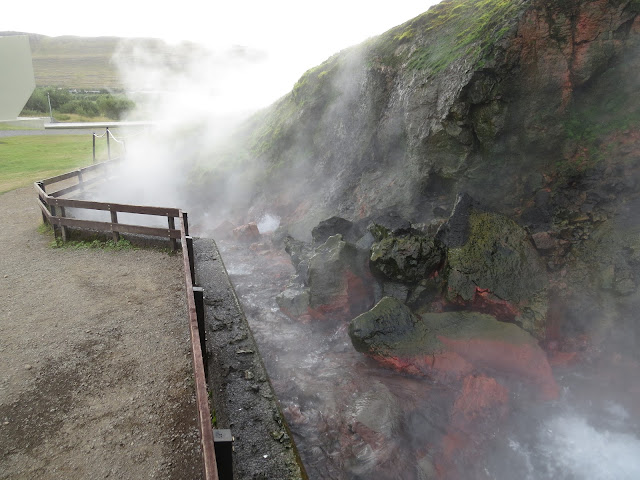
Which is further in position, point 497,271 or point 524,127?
point 524,127

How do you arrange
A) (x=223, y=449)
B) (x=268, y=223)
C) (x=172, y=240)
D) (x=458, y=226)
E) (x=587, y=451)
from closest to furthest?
1. (x=223, y=449)
2. (x=587, y=451)
3. (x=458, y=226)
4. (x=172, y=240)
5. (x=268, y=223)

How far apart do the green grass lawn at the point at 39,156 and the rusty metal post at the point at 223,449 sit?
63.3 ft

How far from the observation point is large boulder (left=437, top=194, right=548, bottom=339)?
25.8 feet

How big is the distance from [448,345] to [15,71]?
3424cm

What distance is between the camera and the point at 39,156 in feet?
85.0

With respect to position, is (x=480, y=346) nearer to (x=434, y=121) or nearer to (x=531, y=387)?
(x=531, y=387)

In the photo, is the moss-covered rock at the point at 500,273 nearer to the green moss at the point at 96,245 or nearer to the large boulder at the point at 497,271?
the large boulder at the point at 497,271

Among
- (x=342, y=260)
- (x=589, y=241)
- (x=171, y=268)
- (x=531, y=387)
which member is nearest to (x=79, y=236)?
(x=171, y=268)

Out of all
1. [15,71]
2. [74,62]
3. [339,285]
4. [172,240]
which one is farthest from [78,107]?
[74,62]

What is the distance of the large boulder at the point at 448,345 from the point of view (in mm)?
7137

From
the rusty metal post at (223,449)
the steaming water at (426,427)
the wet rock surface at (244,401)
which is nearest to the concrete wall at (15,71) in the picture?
the wet rock surface at (244,401)

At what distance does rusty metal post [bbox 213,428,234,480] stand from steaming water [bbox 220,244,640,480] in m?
2.70

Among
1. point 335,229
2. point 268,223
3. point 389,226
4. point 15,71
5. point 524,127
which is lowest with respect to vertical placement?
point 268,223

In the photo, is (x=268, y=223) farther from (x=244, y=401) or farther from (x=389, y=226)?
(x=244, y=401)
